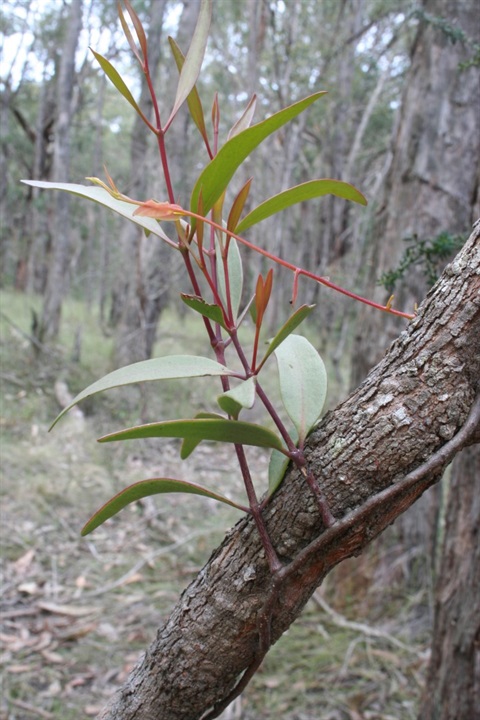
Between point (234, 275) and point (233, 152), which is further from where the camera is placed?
point (234, 275)

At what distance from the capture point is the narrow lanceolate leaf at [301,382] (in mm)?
646

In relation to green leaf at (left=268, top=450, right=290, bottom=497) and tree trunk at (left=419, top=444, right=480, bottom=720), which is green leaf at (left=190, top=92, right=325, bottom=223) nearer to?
green leaf at (left=268, top=450, right=290, bottom=497)

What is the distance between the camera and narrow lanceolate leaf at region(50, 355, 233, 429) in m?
0.57

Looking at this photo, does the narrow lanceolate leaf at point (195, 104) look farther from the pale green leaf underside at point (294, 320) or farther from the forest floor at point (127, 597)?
the forest floor at point (127, 597)

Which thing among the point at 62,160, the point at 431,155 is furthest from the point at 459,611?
the point at 62,160

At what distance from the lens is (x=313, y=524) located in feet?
2.02

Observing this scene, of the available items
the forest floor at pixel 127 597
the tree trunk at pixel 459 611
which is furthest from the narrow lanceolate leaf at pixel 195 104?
the forest floor at pixel 127 597

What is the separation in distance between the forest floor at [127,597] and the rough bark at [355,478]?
65.8 inches

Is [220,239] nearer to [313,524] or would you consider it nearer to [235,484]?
[313,524]

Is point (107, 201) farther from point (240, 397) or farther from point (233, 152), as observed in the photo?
point (240, 397)

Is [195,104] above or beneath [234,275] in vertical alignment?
above

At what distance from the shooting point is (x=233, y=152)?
0.58 m

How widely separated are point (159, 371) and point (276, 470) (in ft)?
0.53

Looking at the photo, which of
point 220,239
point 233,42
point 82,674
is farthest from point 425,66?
point 233,42
